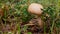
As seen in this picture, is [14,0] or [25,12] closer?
[25,12]

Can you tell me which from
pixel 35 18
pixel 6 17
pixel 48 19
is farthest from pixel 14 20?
pixel 48 19

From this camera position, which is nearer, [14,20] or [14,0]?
[14,20]

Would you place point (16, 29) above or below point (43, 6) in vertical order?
below

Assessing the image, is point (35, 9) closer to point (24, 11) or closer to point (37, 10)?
point (37, 10)

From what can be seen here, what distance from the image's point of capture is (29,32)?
221 centimetres

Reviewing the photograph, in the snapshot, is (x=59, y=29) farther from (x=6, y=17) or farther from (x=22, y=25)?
(x=6, y=17)

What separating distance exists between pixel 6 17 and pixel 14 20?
118 mm

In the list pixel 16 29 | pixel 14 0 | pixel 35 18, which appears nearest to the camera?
pixel 16 29

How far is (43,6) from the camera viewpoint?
2463mm

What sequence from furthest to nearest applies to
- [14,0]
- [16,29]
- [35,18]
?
1. [14,0]
2. [35,18]
3. [16,29]

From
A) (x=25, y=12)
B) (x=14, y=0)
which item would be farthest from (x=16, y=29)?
(x=14, y=0)

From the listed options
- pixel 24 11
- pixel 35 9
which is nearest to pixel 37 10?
pixel 35 9

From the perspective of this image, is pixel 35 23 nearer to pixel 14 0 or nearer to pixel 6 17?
pixel 6 17

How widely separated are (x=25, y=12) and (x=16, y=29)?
0.29m
